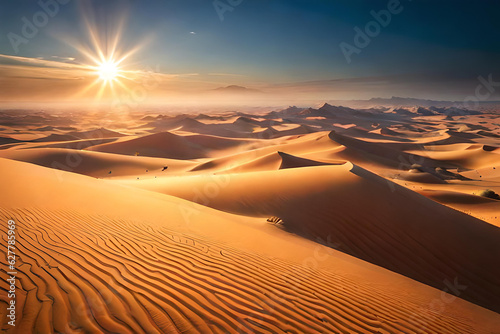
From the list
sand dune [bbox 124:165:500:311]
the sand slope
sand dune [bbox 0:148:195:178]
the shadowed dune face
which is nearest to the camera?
the sand slope

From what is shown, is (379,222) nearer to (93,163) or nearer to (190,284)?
(190,284)

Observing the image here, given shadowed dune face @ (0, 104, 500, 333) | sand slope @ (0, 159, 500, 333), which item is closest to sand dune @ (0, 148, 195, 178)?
shadowed dune face @ (0, 104, 500, 333)

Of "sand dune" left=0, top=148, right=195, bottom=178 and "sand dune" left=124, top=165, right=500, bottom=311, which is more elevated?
"sand dune" left=0, top=148, right=195, bottom=178

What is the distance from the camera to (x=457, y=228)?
8.34 metres

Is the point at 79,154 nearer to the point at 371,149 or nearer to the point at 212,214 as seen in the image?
the point at 212,214

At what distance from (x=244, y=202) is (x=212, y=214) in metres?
2.12

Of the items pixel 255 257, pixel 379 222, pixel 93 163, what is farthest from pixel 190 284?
pixel 93 163

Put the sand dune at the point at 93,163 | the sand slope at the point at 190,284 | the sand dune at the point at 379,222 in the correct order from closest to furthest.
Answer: the sand slope at the point at 190,284, the sand dune at the point at 379,222, the sand dune at the point at 93,163

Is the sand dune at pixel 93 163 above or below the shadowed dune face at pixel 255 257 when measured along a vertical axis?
above

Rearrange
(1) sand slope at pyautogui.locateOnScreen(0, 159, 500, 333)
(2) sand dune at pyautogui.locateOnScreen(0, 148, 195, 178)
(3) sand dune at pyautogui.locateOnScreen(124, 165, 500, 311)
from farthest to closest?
(2) sand dune at pyautogui.locateOnScreen(0, 148, 195, 178) → (3) sand dune at pyautogui.locateOnScreen(124, 165, 500, 311) → (1) sand slope at pyautogui.locateOnScreen(0, 159, 500, 333)

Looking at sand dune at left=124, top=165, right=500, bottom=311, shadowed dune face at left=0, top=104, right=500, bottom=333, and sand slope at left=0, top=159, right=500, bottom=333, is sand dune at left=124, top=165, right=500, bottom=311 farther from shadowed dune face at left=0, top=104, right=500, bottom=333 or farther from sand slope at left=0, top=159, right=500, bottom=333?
sand slope at left=0, top=159, right=500, bottom=333

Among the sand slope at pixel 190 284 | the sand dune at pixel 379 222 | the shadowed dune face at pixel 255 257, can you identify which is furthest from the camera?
the sand dune at pixel 379 222

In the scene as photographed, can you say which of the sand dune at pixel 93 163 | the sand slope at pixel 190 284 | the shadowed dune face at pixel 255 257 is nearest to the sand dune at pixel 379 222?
the shadowed dune face at pixel 255 257

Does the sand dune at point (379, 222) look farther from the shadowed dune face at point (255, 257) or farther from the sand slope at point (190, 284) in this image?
the sand slope at point (190, 284)
